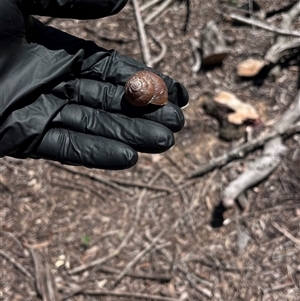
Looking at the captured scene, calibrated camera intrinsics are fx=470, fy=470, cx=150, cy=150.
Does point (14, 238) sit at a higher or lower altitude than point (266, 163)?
lower

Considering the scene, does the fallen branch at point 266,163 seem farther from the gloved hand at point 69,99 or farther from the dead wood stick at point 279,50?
the gloved hand at point 69,99

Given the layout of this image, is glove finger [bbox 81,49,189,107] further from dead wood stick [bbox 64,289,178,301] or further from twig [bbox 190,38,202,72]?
twig [bbox 190,38,202,72]

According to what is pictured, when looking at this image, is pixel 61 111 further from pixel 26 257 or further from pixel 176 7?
pixel 176 7

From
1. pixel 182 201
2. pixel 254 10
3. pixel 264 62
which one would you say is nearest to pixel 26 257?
pixel 182 201

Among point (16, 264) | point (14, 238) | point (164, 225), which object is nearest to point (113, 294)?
point (164, 225)

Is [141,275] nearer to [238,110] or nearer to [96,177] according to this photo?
[96,177]

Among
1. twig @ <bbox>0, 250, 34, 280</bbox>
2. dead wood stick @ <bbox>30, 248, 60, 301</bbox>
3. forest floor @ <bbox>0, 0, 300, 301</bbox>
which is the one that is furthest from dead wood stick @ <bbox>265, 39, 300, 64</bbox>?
twig @ <bbox>0, 250, 34, 280</bbox>
